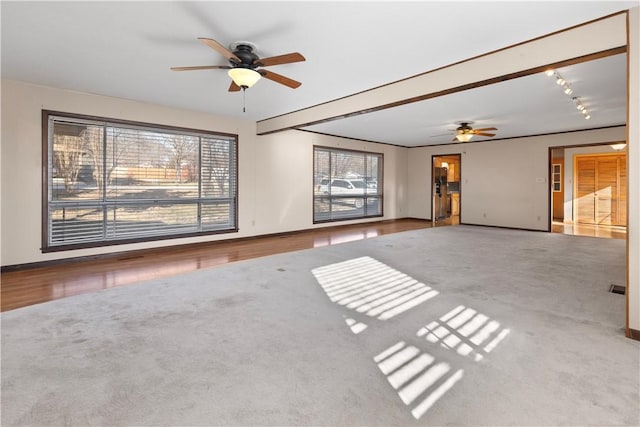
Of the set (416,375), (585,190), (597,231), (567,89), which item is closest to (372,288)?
(416,375)

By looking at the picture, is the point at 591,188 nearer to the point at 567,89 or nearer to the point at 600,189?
the point at 600,189

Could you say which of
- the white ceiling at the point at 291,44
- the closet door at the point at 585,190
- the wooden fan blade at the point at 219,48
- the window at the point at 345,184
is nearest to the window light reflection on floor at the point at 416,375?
the white ceiling at the point at 291,44

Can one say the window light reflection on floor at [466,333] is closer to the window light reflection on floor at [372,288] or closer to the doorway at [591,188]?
the window light reflection on floor at [372,288]

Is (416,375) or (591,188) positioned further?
(591,188)

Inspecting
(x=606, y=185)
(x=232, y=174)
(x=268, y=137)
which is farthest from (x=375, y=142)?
(x=606, y=185)

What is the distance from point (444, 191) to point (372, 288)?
9.01m

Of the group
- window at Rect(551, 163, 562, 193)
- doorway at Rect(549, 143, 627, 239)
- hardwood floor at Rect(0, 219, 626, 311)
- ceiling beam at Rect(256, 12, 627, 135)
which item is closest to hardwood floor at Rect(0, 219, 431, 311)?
hardwood floor at Rect(0, 219, 626, 311)

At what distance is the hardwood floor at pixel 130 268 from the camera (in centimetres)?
349

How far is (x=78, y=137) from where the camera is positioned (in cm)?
491

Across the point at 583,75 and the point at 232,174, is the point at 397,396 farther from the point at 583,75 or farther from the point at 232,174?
the point at 232,174

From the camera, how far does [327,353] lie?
7.09 feet

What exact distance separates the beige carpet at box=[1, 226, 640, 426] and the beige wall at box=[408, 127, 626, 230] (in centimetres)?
506

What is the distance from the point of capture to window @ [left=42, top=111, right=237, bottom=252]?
4.77 meters

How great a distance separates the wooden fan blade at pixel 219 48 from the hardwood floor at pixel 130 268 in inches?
109
